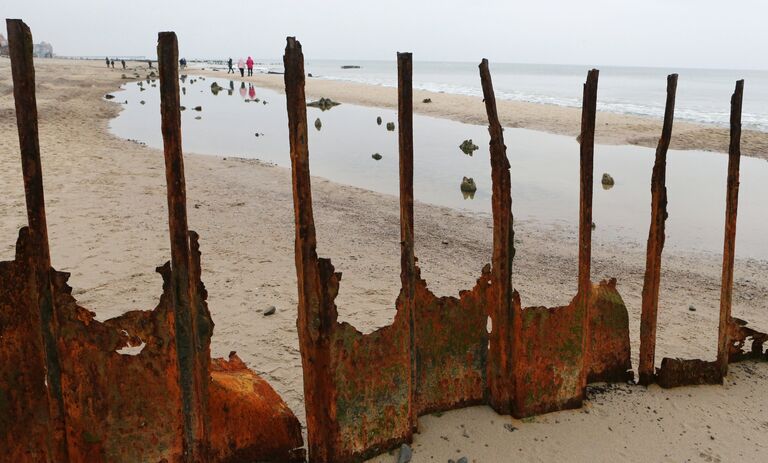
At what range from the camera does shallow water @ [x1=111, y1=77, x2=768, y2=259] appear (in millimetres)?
10867

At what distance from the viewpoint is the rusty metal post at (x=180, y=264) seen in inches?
96.4

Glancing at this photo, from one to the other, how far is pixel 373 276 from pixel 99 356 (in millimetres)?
4236

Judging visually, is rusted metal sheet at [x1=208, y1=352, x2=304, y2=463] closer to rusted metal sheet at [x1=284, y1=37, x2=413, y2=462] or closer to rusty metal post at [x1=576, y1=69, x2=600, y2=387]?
rusted metal sheet at [x1=284, y1=37, x2=413, y2=462]

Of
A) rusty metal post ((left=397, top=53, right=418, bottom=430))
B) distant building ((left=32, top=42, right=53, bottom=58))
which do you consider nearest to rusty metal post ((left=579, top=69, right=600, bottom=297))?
rusty metal post ((left=397, top=53, right=418, bottom=430))

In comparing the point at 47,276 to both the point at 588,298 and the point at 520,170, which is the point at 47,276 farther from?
the point at 520,170

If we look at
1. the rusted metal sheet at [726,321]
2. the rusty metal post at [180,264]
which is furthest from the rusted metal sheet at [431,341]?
the rusty metal post at [180,264]

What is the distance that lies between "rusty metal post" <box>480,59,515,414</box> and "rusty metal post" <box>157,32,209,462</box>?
63.8 inches

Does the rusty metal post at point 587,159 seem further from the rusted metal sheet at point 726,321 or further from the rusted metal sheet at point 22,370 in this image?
the rusted metal sheet at point 22,370

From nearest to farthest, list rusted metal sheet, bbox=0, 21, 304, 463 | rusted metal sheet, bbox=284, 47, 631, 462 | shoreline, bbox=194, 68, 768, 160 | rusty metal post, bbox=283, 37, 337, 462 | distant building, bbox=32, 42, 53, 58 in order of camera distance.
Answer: rusted metal sheet, bbox=0, 21, 304, 463
rusty metal post, bbox=283, 37, 337, 462
rusted metal sheet, bbox=284, 47, 631, 462
shoreline, bbox=194, 68, 768, 160
distant building, bbox=32, 42, 53, 58

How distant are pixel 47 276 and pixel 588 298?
2907mm

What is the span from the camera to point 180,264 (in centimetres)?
259

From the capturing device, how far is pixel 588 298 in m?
3.60

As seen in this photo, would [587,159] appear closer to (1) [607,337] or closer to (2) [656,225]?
(2) [656,225]

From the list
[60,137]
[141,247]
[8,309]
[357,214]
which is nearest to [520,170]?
[357,214]
